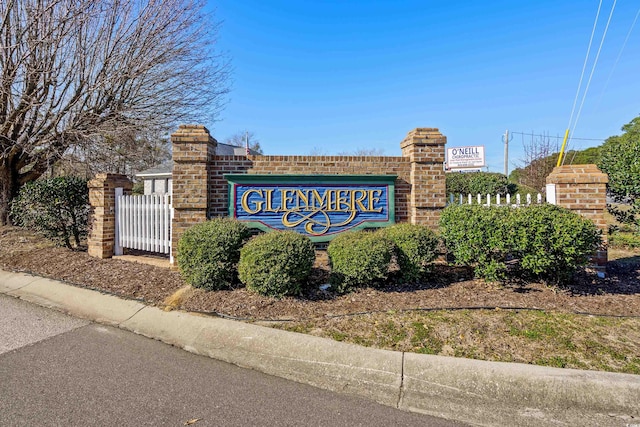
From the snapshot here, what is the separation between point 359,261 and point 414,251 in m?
0.87

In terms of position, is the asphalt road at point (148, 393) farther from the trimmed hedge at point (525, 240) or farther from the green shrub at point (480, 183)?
the green shrub at point (480, 183)

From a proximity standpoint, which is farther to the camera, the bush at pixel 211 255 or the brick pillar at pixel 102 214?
the brick pillar at pixel 102 214

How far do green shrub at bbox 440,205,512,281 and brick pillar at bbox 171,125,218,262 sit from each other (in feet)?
13.0

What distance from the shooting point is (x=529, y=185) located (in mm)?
18281

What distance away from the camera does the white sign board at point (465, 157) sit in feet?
120

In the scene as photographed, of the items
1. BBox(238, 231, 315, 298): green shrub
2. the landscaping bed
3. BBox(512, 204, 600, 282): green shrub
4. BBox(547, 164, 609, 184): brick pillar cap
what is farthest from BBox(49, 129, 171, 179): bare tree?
BBox(547, 164, 609, 184): brick pillar cap

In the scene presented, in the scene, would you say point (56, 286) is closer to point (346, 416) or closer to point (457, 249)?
point (346, 416)

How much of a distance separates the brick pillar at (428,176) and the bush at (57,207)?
673 centimetres

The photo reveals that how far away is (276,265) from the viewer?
14.0ft

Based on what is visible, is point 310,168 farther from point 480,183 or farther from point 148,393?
point 480,183

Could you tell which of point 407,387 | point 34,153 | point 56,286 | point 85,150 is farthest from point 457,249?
point 34,153

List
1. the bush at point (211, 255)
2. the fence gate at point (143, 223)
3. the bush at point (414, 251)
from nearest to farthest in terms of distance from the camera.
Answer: the bush at point (211, 255)
the bush at point (414, 251)
the fence gate at point (143, 223)

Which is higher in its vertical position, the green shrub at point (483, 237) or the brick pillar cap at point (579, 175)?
the brick pillar cap at point (579, 175)

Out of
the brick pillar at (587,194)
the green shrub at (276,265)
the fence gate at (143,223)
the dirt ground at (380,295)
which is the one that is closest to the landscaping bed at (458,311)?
the dirt ground at (380,295)
